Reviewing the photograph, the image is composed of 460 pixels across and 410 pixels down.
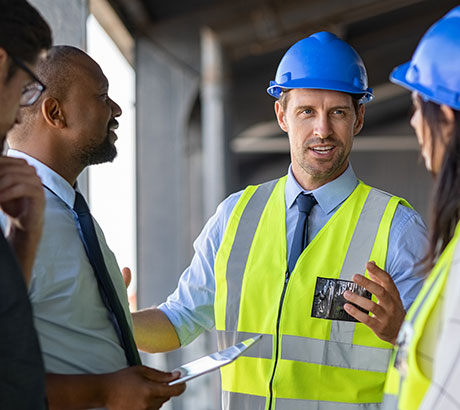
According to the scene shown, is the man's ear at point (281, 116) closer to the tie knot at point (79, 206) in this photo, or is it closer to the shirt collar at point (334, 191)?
the shirt collar at point (334, 191)

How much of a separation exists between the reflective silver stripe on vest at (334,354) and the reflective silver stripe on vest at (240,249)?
0.80 feet

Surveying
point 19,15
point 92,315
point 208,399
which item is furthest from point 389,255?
point 208,399

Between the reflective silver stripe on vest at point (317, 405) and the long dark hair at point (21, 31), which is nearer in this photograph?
the long dark hair at point (21, 31)

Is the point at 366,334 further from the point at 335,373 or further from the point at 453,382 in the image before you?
the point at 453,382

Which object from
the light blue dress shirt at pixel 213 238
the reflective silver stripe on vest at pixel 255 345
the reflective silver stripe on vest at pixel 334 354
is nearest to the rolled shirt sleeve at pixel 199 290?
the light blue dress shirt at pixel 213 238

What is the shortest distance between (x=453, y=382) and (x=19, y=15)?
1.27m

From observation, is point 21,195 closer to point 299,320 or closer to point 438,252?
point 438,252

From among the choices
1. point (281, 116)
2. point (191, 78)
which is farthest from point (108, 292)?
point (191, 78)

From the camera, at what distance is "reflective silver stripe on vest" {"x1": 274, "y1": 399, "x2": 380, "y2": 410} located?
253cm

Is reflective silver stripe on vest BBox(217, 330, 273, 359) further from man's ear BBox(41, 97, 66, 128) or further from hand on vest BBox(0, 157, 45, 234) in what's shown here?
hand on vest BBox(0, 157, 45, 234)

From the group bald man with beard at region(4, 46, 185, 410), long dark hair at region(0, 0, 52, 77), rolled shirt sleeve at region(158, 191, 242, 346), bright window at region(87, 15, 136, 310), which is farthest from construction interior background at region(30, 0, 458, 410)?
long dark hair at region(0, 0, 52, 77)

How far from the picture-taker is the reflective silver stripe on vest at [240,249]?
274 centimetres

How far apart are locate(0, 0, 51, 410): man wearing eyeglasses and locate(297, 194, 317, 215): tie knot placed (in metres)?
1.25

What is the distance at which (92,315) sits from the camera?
6.95ft
